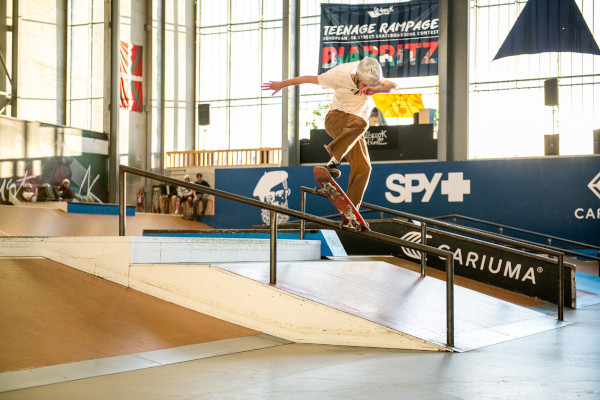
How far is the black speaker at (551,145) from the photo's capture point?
57.5ft

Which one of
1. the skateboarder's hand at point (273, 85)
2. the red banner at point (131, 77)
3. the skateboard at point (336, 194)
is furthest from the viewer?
the red banner at point (131, 77)

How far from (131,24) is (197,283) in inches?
878

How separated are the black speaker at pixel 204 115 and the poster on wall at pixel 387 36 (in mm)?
5248

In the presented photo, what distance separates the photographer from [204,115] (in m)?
24.5

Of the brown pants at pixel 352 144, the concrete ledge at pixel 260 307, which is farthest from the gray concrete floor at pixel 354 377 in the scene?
the brown pants at pixel 352 144

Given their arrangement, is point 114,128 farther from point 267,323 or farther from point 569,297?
point 267,323

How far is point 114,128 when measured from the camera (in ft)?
74.1

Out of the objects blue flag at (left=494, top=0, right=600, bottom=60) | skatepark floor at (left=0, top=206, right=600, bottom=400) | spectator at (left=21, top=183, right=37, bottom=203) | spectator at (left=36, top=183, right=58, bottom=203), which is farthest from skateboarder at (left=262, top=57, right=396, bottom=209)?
spectator at (left=21, top=183, right=37, bottom=203)

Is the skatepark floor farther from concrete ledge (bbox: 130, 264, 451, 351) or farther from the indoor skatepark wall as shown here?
the indoor skatepark wall

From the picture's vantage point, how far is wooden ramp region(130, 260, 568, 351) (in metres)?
4.40

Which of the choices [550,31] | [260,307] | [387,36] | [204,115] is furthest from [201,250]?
[204,115]

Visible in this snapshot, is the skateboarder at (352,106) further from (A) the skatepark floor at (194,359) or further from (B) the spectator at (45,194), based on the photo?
(B) the spectator at (45,194)

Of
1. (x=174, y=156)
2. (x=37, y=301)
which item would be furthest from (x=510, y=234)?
(x=37, y=301)

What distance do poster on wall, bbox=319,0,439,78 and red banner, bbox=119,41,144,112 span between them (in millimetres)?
7349
